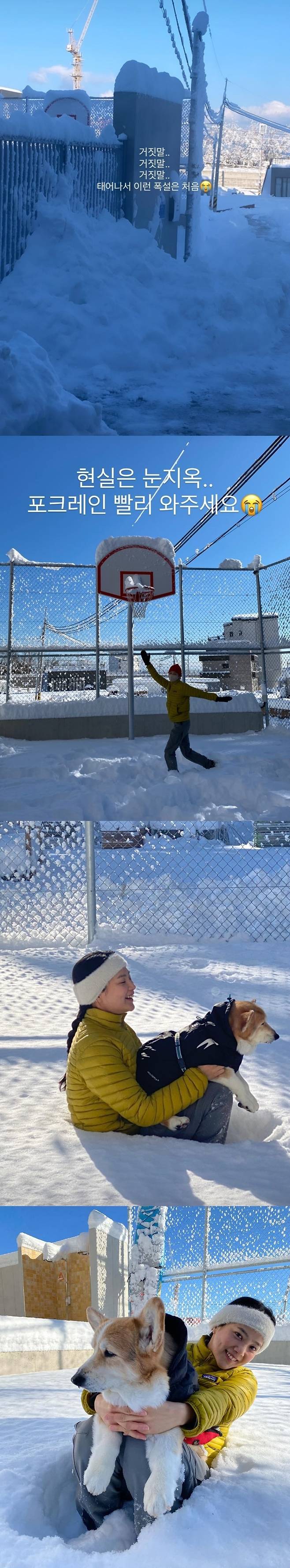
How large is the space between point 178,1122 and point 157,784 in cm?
179

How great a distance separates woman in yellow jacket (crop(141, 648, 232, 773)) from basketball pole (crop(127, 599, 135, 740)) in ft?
0.16

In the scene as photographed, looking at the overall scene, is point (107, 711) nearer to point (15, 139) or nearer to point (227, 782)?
point (227, 782)

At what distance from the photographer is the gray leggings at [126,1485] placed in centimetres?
106

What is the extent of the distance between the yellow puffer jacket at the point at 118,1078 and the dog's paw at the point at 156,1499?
53 cm

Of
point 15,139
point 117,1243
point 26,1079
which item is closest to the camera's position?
point 117,1243

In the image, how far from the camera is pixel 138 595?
342cm

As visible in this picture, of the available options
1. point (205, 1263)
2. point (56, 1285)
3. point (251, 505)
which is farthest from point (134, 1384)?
point (251, 505)

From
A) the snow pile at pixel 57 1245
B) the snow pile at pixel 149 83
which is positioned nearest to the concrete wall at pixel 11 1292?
the snow pile at pixel 57 1245

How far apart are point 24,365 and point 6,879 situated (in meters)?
1.48

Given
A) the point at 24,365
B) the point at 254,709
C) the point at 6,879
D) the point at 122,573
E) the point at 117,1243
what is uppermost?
the point at 24,365

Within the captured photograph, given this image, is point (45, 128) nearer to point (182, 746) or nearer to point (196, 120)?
point (196, 120)

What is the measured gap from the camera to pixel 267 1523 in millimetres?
1037

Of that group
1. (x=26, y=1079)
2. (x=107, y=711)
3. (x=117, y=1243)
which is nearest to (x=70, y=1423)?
(x=117, y=1243)

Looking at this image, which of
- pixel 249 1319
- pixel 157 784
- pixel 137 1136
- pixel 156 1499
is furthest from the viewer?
pixel 157 784
